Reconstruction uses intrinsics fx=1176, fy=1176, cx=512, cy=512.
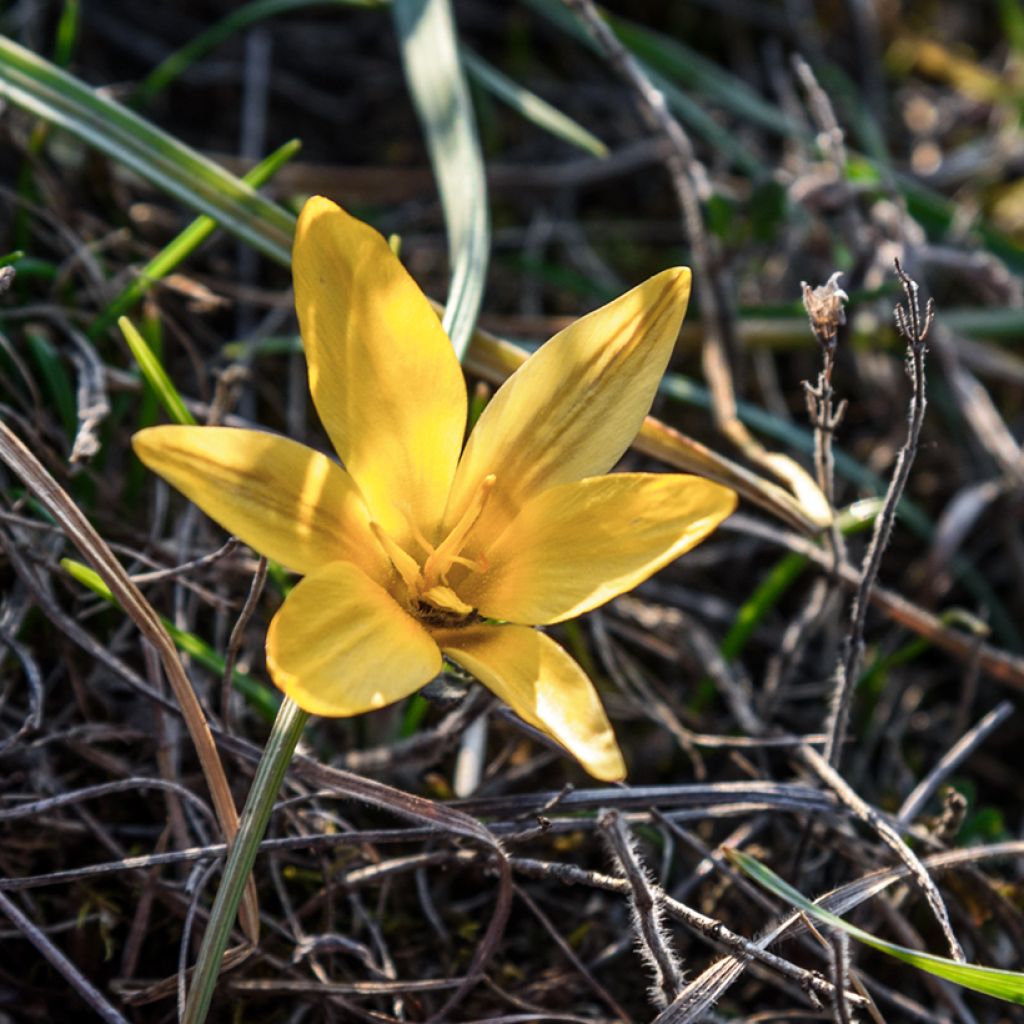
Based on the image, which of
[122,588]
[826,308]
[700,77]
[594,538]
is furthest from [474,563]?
[700,77]

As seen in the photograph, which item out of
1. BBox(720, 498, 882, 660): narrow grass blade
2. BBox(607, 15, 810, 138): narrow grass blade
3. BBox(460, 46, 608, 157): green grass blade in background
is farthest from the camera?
BBox(607, 15, 810, 138): narrow grass blade

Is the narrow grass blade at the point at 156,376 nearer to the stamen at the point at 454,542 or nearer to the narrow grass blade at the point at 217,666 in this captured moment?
the narrow grass blade at the point at 217,666

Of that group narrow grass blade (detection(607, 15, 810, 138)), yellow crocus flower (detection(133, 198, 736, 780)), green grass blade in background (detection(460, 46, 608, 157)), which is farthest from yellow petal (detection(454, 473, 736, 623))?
narrow grass blade (detection(607, 15, 810, 138))

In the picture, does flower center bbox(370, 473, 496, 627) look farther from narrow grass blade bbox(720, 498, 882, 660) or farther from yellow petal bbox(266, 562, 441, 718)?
narrow grass blade bbox(720, 498, 882, 660)

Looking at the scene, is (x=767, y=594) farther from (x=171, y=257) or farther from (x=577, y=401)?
(x=171, y=257)

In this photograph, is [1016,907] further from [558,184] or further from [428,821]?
[558,184]

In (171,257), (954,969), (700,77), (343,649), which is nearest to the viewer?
(343,649)

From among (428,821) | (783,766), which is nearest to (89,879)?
(428,821)
